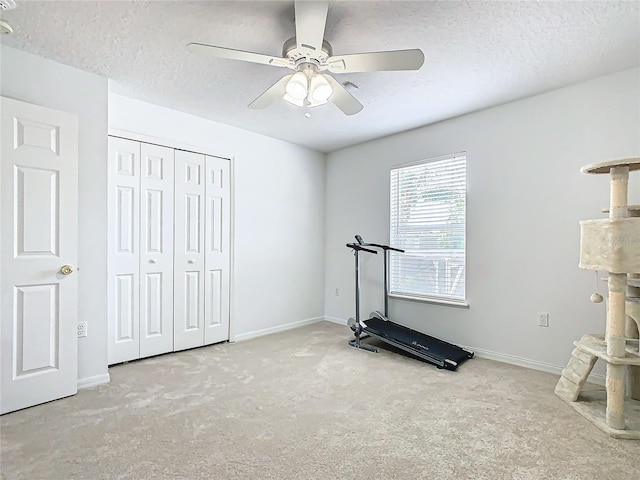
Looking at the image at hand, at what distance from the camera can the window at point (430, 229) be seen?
3.67 meters

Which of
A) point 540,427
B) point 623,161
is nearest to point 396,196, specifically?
point 623,161

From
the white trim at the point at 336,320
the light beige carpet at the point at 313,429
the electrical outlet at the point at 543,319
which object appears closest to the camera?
the light beige carpet at the point at 313,429

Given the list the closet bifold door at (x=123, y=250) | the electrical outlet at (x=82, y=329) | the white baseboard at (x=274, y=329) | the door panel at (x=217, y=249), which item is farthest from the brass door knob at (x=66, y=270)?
the white baseboard at (x=274, y=329)

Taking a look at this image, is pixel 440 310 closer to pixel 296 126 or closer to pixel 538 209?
pixel 538 209

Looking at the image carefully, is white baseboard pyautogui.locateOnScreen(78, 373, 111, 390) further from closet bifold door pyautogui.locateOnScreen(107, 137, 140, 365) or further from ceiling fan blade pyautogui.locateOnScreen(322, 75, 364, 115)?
ceiling fan blade pyautogui.locateOnScreen(322, 75, 364, 115)

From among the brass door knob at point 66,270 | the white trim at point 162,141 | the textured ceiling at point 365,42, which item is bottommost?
the brass door knob at point 66,270

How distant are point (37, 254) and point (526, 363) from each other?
160 inches

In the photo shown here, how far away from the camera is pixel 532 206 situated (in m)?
3.13

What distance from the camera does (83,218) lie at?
2.71 metres

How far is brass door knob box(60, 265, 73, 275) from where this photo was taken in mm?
2498

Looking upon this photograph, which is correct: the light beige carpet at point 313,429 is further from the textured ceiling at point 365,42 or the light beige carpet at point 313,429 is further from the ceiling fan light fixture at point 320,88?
the textured ceiling at point 365,42

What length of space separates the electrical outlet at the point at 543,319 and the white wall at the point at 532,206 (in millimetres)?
40

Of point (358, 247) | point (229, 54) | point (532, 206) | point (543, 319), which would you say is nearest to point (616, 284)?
point (543, 319)

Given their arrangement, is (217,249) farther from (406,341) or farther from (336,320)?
(406,341)
